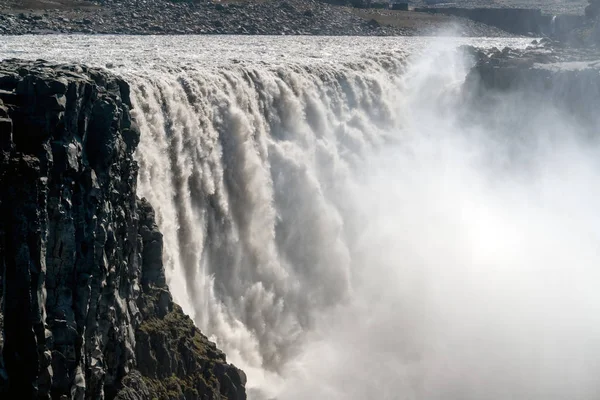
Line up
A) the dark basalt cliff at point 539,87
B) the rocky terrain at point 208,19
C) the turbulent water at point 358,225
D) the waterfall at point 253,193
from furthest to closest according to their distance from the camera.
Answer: the rocky terrain at point 208,19
the dark basalt cliff at point 539,87
the turbulent water at point 358,225
the waterfall at point 253,193

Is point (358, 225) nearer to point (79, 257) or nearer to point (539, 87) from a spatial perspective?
point (539, 87)

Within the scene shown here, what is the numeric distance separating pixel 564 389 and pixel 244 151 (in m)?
12.8

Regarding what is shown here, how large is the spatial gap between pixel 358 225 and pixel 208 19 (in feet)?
107

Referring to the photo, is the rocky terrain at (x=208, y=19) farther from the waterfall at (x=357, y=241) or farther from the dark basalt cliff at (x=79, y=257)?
the dark basalt cliff at (x=79, y=257)

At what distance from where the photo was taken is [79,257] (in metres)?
18.8

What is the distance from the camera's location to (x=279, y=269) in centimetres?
3350

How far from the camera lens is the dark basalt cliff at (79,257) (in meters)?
17.0

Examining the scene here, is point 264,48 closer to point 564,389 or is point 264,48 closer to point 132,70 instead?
point 132,70

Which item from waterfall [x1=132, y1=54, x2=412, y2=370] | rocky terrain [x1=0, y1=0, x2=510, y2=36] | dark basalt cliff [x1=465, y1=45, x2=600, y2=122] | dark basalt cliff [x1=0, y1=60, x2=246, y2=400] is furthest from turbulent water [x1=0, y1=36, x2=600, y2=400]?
rocky terrain [x1=0, y1=0, x2=510, y2=36]

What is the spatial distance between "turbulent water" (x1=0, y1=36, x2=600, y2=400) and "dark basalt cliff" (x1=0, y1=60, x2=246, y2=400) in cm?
414

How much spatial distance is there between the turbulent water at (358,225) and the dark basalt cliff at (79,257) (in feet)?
13.6

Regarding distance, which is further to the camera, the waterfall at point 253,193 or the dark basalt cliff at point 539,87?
the dark basalt cliff at point 539,87

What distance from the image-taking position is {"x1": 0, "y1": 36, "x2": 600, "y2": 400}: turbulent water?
2981cm

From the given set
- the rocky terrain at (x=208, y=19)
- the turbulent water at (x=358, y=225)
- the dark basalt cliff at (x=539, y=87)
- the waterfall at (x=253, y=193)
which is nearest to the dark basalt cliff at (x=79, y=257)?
the turbulent water at (x=358, y=225)
